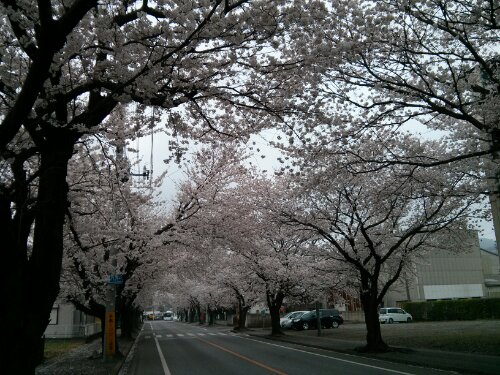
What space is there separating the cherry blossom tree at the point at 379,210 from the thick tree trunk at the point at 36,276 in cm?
796

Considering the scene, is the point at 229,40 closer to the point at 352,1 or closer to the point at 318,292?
the point at 352,1

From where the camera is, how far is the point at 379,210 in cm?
1881

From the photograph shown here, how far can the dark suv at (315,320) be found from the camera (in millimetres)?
37500

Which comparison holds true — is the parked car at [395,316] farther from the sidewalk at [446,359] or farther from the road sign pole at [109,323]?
the road sign pole at [109,323]

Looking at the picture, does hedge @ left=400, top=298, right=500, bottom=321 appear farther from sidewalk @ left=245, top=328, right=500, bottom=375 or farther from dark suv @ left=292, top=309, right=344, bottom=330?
sidewalk @ left=245, top=328, right=500, bottom=375

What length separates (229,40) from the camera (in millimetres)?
6734

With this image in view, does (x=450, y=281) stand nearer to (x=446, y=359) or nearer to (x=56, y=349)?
(x=446, y=359)

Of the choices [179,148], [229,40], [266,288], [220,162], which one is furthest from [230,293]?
[229,40]

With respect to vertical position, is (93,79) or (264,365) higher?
(93,79)

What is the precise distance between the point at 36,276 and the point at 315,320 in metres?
33.9

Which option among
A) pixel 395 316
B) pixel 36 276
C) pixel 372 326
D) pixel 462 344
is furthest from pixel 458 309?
pixel 36 276

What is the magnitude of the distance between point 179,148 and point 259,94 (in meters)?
2.11

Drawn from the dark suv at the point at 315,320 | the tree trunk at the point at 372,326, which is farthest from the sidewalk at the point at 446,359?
the dark suv at the point at 315,320

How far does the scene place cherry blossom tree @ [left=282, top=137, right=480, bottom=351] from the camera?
14.9 m
